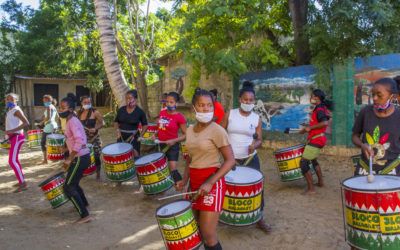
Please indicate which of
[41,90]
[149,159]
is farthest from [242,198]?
[41,90]

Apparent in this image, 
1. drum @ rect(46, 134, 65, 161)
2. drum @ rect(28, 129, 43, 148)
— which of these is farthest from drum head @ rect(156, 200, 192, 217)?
drum @ rect(28, 129, 43, 148)

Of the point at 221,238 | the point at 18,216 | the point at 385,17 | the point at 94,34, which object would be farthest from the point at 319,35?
the point at 94,34

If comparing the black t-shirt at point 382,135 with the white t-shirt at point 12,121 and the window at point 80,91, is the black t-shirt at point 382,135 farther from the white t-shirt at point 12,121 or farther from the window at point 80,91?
the window at point 80,91

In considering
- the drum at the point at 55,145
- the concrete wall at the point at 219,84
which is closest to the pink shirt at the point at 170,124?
the drum at the point at 55,145

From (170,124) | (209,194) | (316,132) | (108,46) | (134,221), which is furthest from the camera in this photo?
(108,46)

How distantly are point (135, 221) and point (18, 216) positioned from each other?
74.6 inches

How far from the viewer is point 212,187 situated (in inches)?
104

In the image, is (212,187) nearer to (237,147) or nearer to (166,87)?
(237,147)

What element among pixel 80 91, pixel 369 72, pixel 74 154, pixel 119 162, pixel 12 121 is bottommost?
pixel 119 162

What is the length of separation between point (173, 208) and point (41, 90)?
19.9 m

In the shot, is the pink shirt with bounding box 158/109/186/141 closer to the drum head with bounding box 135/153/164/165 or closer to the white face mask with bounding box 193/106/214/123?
the drum head with bounding box 135/153/164/165

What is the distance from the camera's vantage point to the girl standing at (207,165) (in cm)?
264

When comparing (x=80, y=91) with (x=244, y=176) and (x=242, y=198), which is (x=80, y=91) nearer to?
(x=244, y=176)

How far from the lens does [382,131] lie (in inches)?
120
